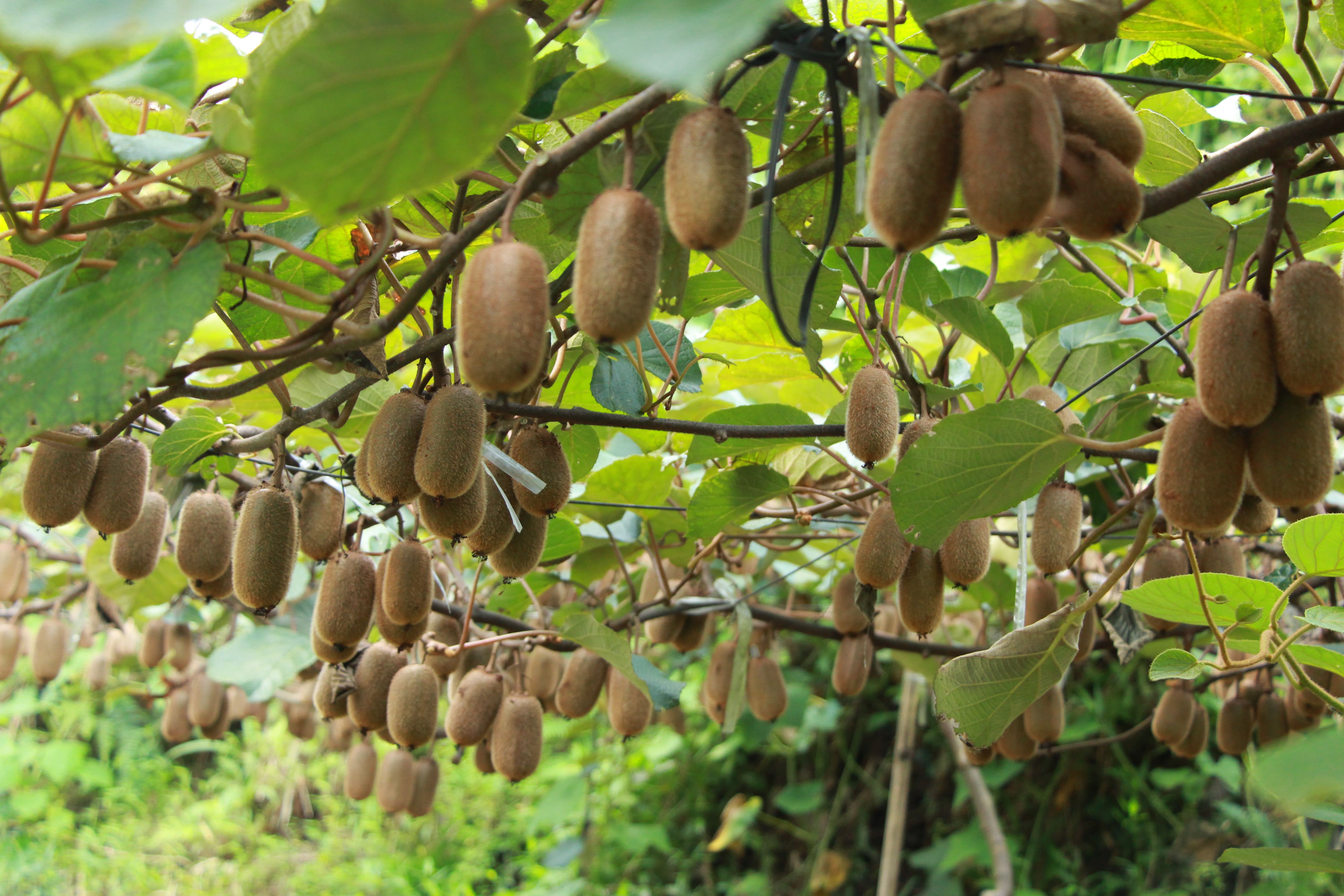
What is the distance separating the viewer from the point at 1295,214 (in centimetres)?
86

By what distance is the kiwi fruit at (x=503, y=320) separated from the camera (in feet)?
1.70

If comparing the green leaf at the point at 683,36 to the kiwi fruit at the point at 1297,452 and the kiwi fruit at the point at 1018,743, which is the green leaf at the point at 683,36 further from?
the kiwi fruit at the point at 1018,743

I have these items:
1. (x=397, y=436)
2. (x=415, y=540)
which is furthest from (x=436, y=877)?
(x=397, y=436)

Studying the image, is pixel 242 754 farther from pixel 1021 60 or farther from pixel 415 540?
pixel 1021 60

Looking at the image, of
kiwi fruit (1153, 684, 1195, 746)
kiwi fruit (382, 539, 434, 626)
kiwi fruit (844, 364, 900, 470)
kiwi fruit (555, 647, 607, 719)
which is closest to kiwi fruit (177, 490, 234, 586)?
kiwi fruit (382, 539, 434, 626)

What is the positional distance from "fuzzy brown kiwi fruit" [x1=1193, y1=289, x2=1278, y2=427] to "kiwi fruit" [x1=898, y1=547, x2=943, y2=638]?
39 cm

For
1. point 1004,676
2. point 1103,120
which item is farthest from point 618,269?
point 1004,676

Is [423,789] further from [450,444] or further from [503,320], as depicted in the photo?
[503,320]

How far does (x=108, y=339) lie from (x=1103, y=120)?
0.62m

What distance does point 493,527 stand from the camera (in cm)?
88

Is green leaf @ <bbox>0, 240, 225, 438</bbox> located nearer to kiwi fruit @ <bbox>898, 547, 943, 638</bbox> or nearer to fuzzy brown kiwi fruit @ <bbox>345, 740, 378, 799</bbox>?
kiwi fruit @ <bbox>898, 547, 943, 638</bbox>

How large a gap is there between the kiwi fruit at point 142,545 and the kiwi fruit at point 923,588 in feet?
2.69

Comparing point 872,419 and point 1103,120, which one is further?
point 872,419

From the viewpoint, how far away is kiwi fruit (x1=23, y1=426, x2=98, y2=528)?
869 millimetres
